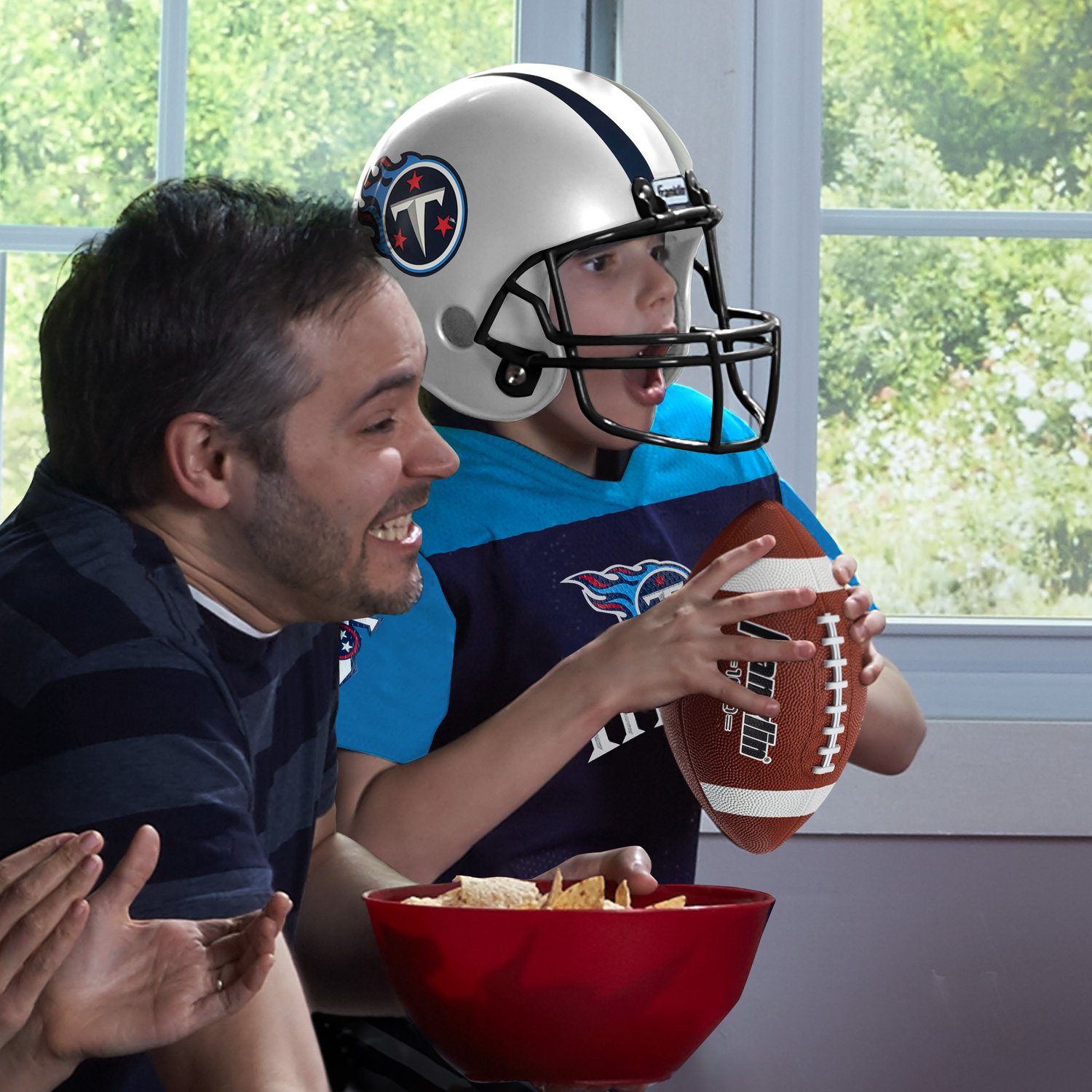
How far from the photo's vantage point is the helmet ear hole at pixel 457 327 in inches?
49.3

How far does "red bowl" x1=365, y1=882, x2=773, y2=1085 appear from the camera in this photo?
75 centimetres

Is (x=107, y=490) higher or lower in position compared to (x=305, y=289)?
lower

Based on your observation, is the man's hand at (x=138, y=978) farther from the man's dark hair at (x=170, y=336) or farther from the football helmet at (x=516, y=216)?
the football helmet at (x=516, y=216)

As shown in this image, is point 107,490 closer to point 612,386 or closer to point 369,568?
point 369,568

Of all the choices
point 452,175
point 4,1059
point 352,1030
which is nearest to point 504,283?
point 452,175

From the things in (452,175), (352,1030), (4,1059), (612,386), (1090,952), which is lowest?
(1090,952)

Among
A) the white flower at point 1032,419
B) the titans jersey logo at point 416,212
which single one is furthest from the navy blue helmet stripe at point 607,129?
the white flower at point 1032,419

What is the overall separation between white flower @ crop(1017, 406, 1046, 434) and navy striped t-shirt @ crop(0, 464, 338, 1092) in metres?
1.37

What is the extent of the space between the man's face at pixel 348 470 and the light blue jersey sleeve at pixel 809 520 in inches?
20.9

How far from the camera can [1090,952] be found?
1.68 meters

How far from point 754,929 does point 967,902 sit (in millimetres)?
996

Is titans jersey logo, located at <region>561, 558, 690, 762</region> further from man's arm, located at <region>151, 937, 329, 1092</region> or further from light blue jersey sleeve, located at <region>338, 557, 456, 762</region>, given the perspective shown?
man's arm, located at <region>151, 937, 329, 1092</region>

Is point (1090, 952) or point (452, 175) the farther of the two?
point (1090, 952)

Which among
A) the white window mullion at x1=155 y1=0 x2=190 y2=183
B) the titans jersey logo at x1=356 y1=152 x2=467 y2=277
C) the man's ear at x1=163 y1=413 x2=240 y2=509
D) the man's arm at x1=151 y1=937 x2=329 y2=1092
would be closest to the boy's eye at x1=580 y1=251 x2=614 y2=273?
the titans jersey logo at x1=356 y1=152 x2=467 y2=277
